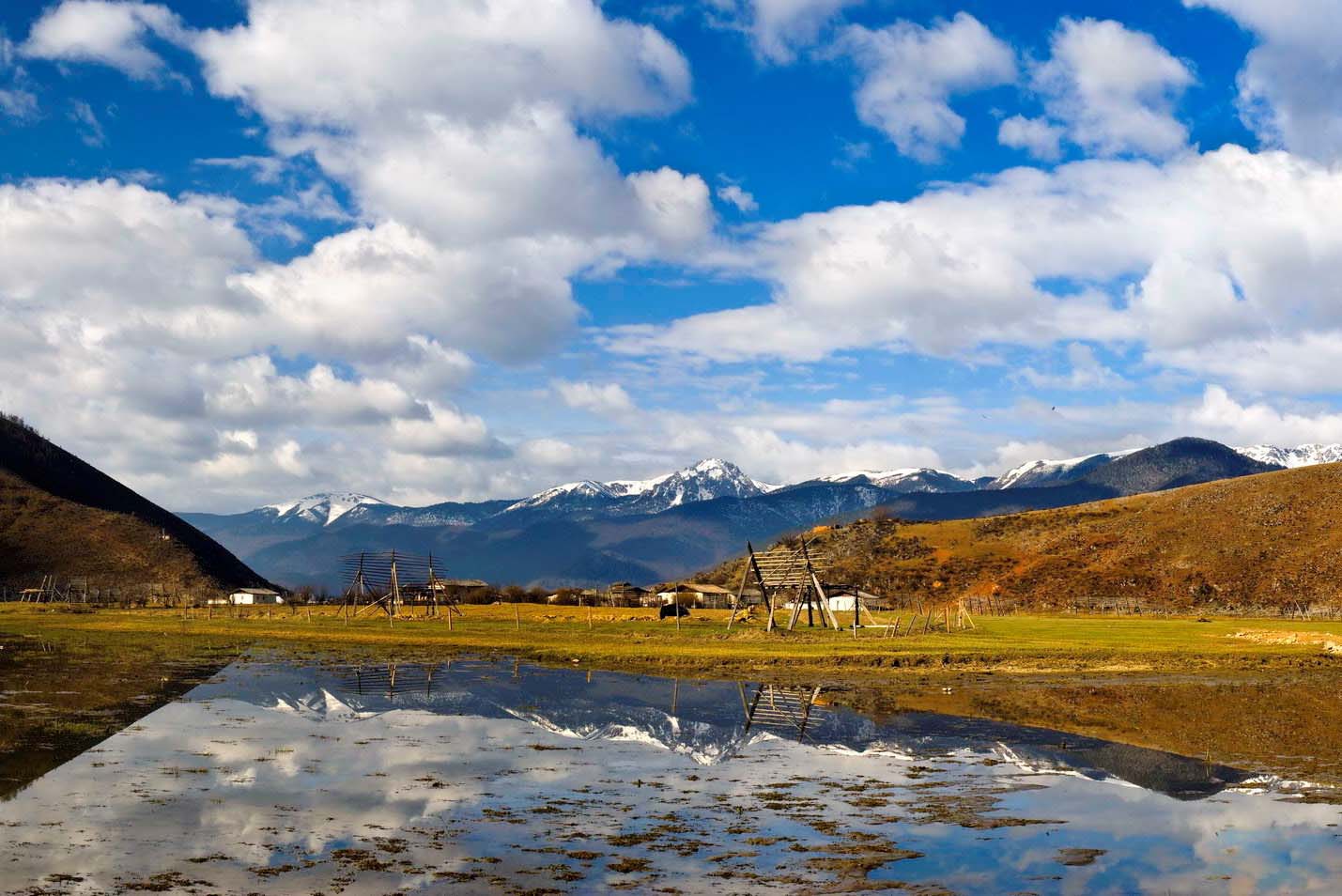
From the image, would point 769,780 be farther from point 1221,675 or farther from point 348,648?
point 348,648

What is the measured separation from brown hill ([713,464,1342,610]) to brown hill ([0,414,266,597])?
318 ft

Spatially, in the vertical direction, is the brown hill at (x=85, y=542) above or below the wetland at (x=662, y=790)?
above

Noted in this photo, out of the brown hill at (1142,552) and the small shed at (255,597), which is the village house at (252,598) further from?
the brown hill at (1142,552)

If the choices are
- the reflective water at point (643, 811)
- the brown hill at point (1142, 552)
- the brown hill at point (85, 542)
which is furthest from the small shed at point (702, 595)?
the reflective water at point (643, 811)

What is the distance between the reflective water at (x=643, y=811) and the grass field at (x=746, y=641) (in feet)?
67.1

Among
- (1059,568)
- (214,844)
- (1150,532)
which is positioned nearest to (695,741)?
(214,844)

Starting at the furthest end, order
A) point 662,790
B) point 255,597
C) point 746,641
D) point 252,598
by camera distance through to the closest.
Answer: point 255,597, point 252,598, point 746,641, point 662,790

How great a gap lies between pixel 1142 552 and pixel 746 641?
10140cm

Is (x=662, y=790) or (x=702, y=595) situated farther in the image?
(x=702, y=595)

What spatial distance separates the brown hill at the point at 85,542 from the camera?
480 ft

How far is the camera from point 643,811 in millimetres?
19812

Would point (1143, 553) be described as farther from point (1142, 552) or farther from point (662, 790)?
point (662, 790)

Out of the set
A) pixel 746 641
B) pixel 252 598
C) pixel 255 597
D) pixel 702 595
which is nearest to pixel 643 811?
pixel 746 641

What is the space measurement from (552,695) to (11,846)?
23570 millimetres
